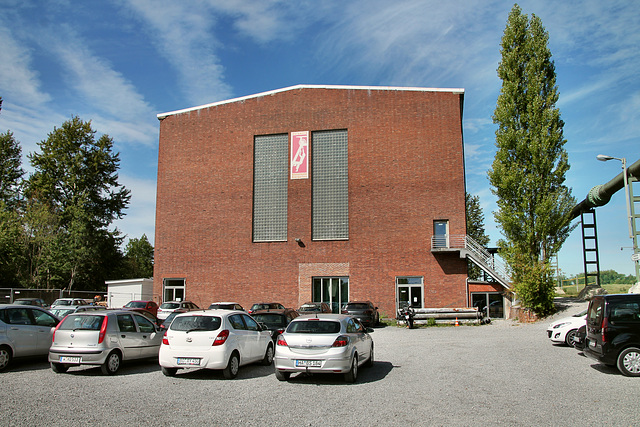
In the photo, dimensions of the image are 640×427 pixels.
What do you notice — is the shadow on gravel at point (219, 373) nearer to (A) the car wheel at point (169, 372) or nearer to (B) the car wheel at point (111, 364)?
(A) the car wheel at point (169, 372)

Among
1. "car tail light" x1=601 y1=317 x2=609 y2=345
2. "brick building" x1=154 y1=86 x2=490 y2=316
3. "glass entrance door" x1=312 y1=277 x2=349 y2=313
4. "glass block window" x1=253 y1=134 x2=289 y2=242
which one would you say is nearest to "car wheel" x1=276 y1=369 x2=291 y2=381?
"car tail light" x1=601 y1=317 x2=609 y2=345

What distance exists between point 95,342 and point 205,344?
2586mm

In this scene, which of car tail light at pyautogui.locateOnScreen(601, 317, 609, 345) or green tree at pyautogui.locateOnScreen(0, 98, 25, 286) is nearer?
car tail light at pyautogui.locateOnScreen(601, 317, 609, 345)

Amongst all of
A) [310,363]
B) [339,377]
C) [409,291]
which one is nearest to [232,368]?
[310,363]

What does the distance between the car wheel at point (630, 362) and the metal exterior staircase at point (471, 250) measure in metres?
18.4

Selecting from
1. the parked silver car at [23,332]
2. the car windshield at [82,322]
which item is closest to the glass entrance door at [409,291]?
the parked silver car at [23,332]

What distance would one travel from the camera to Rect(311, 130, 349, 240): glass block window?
33.1 m

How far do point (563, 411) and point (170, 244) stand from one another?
103ft

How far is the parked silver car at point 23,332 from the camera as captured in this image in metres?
11.6

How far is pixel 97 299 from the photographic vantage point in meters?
38.9

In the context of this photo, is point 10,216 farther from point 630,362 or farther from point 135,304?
point 630,362

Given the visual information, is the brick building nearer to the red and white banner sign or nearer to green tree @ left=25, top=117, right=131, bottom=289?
the red and white banner sign

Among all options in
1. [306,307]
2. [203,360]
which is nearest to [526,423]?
[203,360]

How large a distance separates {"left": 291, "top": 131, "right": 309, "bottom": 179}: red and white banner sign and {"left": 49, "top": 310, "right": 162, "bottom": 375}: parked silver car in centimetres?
2263
